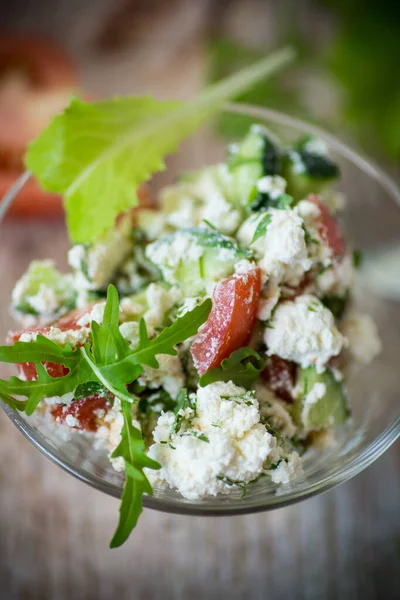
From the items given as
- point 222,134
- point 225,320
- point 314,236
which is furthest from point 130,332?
point 222,134

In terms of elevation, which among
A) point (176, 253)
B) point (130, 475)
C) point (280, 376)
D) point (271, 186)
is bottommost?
point (130, 475)

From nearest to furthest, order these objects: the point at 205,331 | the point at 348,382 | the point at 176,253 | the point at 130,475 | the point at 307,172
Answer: the point at 130,475
the point at 205,331
the point at 176,253
the point at 307,172
the point at 348,382

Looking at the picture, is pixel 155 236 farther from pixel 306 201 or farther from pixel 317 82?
pixel 317 82

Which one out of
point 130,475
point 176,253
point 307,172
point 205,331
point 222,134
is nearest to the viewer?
point 130,475

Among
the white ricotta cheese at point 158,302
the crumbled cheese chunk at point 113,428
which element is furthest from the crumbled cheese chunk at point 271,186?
the crumbled cheese chunk at point 113,428

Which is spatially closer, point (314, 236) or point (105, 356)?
point (105, 356)

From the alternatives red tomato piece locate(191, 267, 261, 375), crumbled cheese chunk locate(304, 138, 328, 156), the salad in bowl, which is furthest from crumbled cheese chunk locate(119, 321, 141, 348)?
crumbled cheese chunk locate(304, 138, 328, 156)

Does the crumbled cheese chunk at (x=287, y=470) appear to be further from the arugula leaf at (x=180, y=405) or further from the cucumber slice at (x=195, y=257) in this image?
the cucumber slice at (x=195, y=257)

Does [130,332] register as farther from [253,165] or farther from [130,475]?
[253,165]
